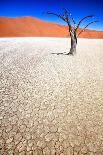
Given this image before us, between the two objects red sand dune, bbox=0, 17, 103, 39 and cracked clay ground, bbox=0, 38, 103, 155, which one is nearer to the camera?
cracked clay ground, bbox=0, 38, 103, 155

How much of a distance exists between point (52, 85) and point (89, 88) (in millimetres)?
2248

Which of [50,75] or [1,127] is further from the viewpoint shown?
[50,75]

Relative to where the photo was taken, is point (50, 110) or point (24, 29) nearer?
point (50, 110)

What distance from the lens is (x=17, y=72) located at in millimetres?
12492

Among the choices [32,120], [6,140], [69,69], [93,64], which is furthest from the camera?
[93,64]

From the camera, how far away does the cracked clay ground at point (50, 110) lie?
637 cm

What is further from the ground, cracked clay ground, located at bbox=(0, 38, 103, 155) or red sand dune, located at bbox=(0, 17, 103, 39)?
red sand dune, located at bbox=(0, 17, 103, 39)

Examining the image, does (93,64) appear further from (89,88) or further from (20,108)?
(20,108)

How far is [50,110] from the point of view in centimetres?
830

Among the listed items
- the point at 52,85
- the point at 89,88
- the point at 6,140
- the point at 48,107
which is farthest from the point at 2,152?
the point at 89,88

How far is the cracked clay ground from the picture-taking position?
6367 millimetres

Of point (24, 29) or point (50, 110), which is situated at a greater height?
point (24, 29)

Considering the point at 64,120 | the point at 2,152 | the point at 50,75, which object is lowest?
the point at 2,152

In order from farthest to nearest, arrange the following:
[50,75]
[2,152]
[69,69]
Result: [69,69] → [50,75] → [2,152]
